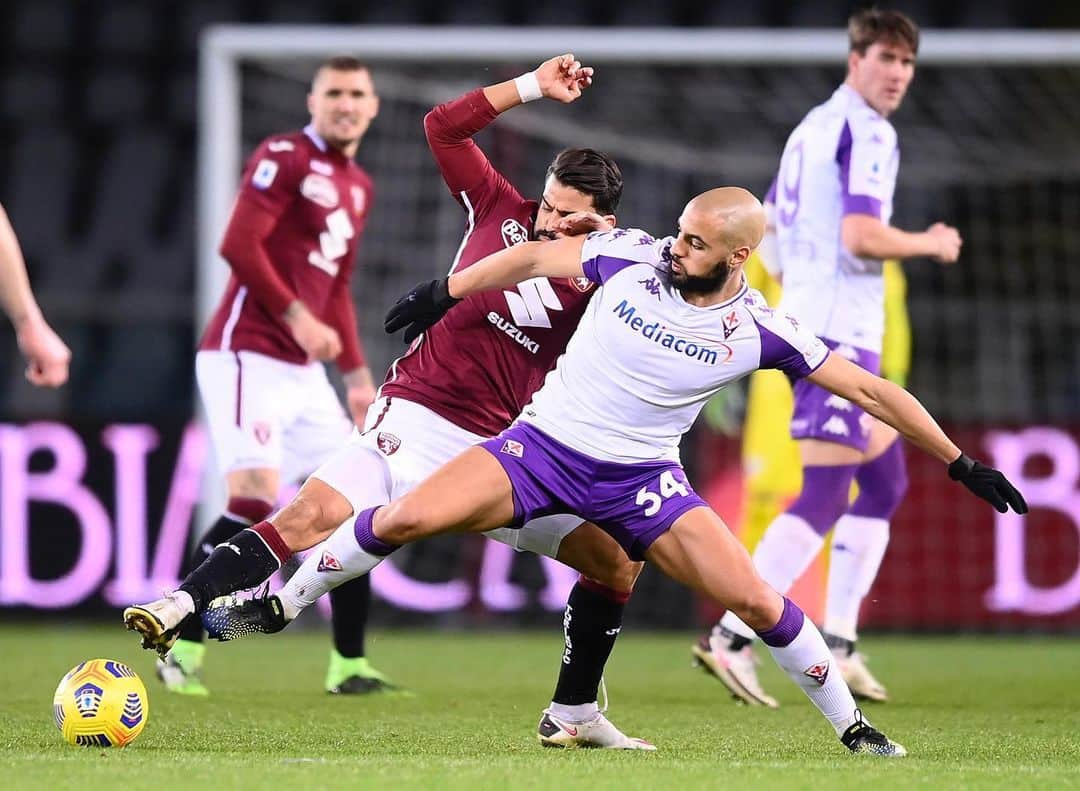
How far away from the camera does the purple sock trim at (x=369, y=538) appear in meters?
4.54

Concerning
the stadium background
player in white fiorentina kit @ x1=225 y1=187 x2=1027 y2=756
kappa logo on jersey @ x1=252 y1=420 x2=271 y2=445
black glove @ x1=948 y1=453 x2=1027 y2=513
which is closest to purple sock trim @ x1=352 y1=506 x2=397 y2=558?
player in white fiorentina kit @ x1=225 y1=187 x2=1027 y2=756

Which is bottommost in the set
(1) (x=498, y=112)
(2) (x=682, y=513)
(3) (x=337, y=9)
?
(2) (x=682, y=513)

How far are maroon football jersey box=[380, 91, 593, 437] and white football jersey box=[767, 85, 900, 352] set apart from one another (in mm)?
1419

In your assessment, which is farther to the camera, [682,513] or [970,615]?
[970,615]

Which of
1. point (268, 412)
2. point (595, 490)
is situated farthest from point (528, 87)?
point (268, 412)

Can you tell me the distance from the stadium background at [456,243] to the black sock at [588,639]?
4.70 m

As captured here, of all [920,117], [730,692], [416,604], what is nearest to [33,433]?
[416,604]

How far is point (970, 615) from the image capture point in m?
9.81

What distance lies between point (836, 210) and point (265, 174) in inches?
81.4

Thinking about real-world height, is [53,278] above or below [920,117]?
below

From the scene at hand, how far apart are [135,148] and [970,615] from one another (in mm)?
8005

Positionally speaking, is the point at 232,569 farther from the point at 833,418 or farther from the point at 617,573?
the point at 833,418

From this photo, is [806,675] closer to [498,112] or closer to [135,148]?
[498,112]

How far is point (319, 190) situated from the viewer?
6.61 metres
